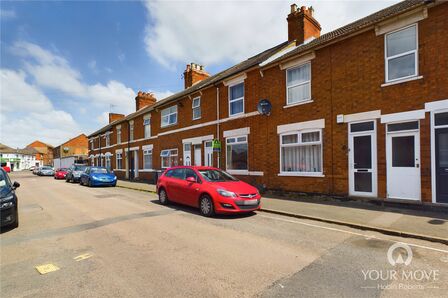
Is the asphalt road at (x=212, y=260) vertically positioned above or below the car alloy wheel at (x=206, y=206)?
below

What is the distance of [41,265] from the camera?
15.3 feet

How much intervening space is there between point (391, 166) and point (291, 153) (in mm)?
4102

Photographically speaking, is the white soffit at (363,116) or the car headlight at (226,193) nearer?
the car headlight at (226,193)

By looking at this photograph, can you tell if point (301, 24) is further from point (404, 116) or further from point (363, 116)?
point (404, 116)

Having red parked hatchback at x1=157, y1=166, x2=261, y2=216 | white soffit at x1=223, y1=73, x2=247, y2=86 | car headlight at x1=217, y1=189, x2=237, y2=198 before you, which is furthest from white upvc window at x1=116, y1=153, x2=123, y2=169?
car headlight at x1=217, y1=189, x2=237, y2=198

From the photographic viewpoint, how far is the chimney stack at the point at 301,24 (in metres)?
14.4

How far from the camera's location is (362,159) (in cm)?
980

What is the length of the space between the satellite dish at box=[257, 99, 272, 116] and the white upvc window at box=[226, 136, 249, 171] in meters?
1.95

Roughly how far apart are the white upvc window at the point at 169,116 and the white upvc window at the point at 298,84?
10727mm

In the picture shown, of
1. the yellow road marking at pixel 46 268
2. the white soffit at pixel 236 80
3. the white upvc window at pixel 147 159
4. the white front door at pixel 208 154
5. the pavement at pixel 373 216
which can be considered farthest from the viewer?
the white upvc window at pixel 147 159

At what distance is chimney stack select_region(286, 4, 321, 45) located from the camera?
47.2 ft

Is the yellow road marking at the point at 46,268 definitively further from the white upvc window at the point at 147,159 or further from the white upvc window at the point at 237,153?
the white upvc window at the point at 147,159

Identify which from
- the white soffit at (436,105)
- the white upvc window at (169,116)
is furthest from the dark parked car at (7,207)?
the white upvc window at (169,116)

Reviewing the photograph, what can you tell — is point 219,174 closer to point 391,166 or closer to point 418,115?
point 391,166
